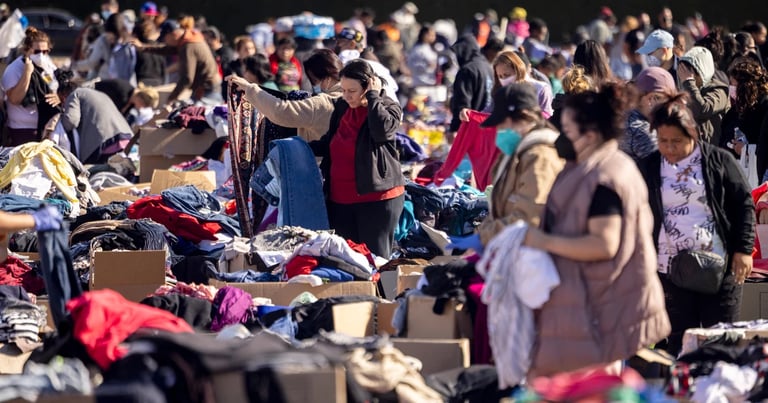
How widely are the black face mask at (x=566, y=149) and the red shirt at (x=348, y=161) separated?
286 centimetres

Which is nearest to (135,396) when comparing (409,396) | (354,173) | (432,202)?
(409,396)

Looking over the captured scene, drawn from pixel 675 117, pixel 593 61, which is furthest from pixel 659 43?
pixel 675 117

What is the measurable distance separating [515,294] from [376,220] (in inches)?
119

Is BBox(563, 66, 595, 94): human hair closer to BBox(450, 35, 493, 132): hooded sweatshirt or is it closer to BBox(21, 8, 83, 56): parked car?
BBox(450, 35, 493, 132): hooded sweatshirt

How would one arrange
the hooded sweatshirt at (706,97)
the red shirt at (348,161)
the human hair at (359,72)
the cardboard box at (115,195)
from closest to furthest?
1. the human hair at (359,72)
2. the red shirt at (348,161)
3. the hooded sweatshirt at (706,97)
4. the cardboard box at (115,195)

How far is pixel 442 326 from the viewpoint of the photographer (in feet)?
18.7

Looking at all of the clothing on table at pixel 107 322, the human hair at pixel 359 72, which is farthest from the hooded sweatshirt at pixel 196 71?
the clothing on table at pixel 107 322

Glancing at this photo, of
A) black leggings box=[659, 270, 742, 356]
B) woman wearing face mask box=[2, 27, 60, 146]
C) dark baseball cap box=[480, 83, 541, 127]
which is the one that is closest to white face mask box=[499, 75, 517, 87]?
black leggings box=[659, 270, 742, 356]

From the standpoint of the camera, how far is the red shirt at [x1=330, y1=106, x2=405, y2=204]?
302 inches

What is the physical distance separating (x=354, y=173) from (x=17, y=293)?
6.83 feet

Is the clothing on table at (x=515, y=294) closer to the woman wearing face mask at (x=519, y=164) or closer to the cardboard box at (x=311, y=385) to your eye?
the woman wearing face mask at (x=519, y=164)

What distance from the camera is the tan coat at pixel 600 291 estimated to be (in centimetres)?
468

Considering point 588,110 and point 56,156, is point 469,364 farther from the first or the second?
point 56,156

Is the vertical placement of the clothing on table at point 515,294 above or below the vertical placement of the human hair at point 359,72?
below
